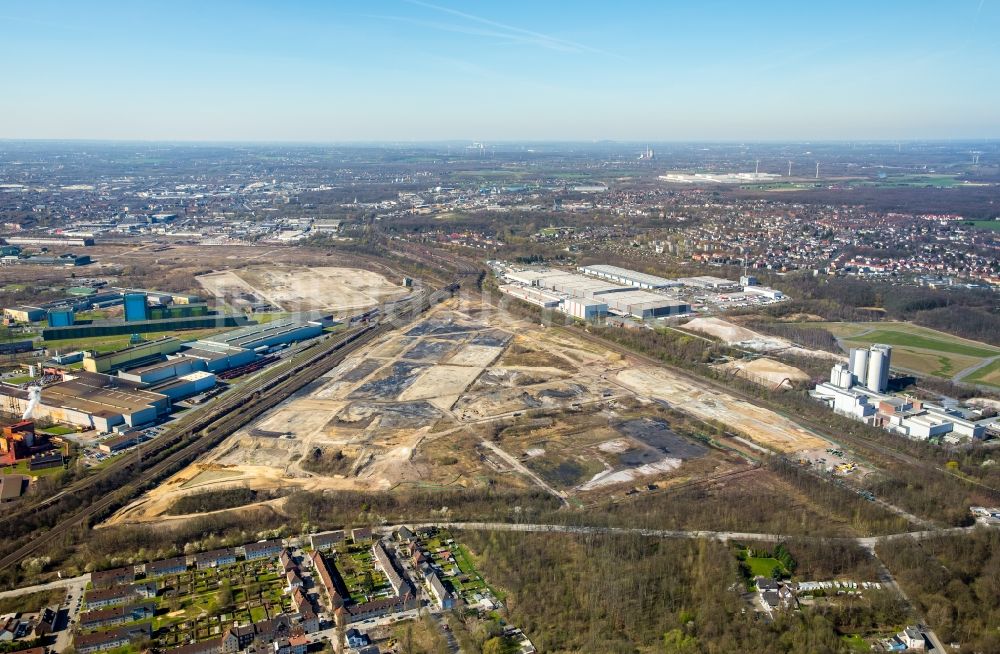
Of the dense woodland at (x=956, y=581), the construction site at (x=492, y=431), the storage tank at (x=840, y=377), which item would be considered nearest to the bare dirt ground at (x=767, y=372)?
the storage tank at (x=840, y=377)

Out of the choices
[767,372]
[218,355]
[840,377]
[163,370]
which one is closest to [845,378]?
[840,377]

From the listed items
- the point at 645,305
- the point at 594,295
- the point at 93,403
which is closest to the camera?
the point at 93,403

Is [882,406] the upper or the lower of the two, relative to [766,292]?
lower

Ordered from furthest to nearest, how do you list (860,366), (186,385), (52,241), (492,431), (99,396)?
(52,241)
(186,385)
(860,366)
(99,396)
(492,431)

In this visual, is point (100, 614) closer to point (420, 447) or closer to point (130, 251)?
point (420, 447)

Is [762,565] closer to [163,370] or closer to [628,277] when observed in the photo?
[163,370]

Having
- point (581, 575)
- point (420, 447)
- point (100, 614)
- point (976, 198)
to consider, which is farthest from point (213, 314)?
point (976, 198)

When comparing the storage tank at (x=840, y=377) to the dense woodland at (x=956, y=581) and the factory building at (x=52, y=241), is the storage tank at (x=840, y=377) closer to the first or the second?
the dense woodland at (x=956, y=581)

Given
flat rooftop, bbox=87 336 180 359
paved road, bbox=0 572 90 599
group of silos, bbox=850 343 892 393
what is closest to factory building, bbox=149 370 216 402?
flat rooftop, bbox=87 336 180 359
